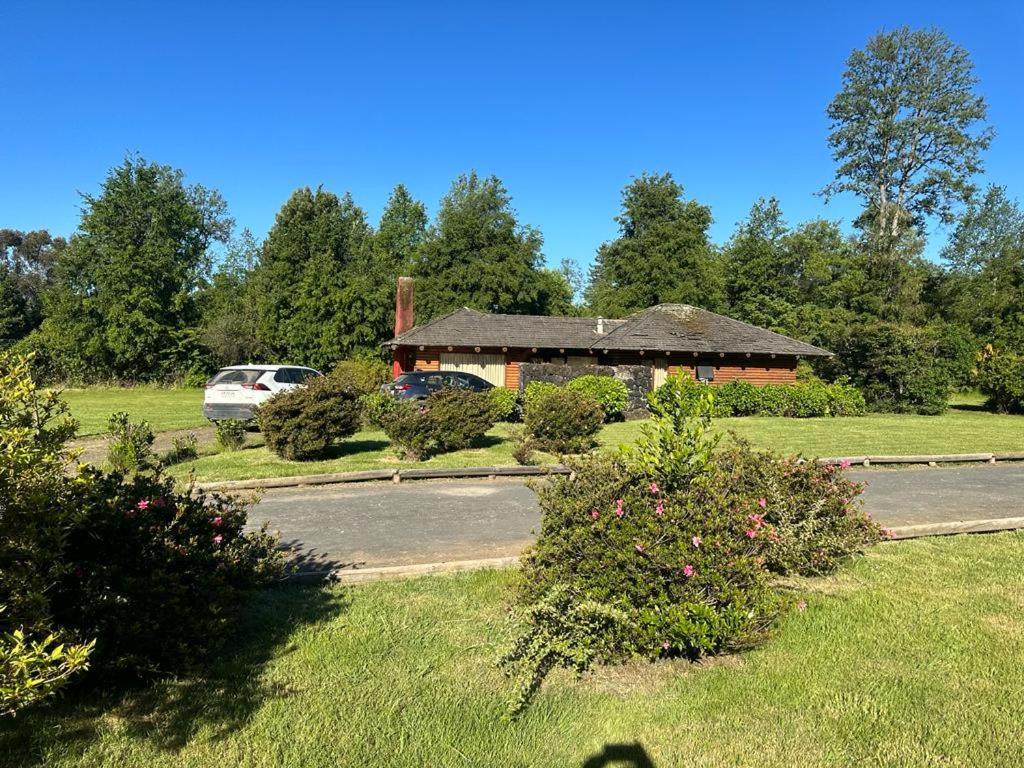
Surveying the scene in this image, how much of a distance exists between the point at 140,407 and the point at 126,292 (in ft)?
60.8

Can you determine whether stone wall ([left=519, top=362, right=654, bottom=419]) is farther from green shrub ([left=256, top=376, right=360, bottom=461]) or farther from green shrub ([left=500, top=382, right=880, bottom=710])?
green shrub ([left=500, top=382, right=880, bottom=710])

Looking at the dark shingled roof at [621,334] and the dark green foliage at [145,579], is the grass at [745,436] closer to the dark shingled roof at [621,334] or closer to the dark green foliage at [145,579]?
the dark shingled roof at [621,334]

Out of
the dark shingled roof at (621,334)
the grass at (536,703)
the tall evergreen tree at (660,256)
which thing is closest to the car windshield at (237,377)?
the dark shingled roof at (621,334)

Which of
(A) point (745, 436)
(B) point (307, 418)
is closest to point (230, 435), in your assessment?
(B) point (307, 418)

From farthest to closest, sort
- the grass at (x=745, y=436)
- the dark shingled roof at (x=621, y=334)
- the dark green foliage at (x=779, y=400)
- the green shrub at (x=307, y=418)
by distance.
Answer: the dark shingled roof at (x=621, y=334) < the dark green foliage at (x=779, y=400) < the green shrub at (x=307, y=418) < the grass at (x=745, y=436)

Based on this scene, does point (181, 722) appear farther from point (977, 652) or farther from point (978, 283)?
point (978, 283)

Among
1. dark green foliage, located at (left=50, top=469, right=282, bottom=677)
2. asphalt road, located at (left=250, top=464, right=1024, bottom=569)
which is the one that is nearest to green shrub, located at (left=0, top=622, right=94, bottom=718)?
dark green foliage, located at (left=50, top=469, right=282, bottom=677)

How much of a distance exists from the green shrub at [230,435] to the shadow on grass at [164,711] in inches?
363

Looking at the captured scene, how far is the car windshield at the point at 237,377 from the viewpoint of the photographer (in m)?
15.7

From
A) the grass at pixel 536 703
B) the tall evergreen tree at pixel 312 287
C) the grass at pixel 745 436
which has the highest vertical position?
the tall evergreen tree at pixel 312 287

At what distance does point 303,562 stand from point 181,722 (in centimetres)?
265

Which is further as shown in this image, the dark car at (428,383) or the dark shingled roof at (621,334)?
the dark shingled roof at (621,334)

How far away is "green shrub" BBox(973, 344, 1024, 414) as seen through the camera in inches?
965

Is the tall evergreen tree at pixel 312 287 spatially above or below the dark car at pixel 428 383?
above
